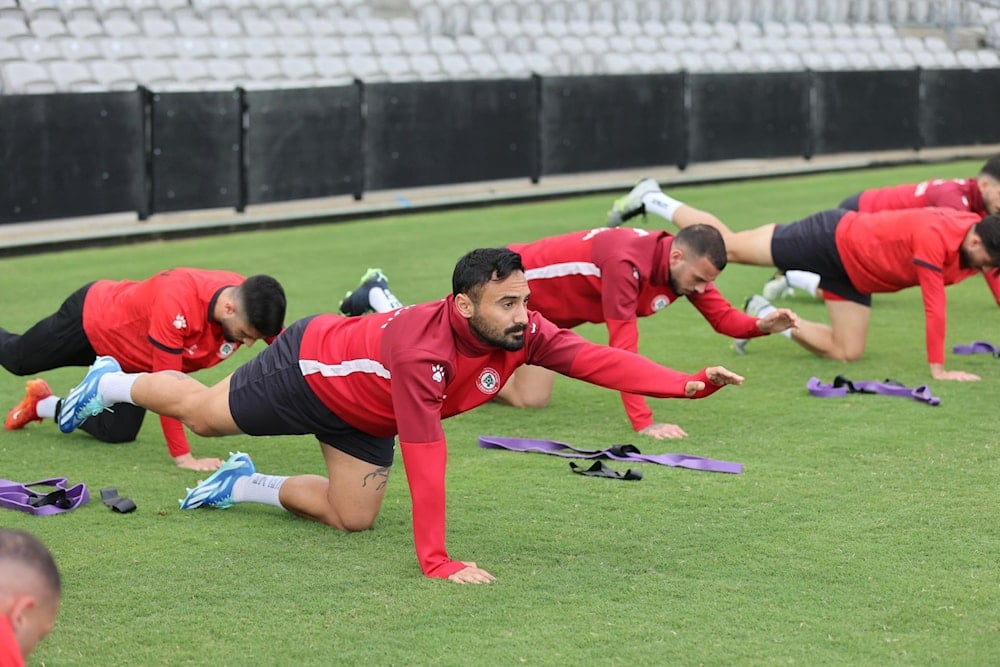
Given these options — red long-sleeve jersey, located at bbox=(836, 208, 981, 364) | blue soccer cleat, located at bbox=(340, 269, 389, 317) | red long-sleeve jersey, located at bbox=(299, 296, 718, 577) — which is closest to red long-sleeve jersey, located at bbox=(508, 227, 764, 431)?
blue soccer cleat, located at bbox=(340, 269, 389, 317)

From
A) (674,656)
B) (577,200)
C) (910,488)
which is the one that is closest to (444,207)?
(577,200)

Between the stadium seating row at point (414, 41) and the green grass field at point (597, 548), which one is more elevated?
the stadium seating row at point (414, 41)

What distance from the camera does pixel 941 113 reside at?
21984 millimetres

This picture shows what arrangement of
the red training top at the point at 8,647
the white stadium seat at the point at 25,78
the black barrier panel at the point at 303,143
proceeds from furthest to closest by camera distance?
the black barrier panel at the point at 303,143, the white stadium seat at the point at 25,78, the red training top at the point at 8,647

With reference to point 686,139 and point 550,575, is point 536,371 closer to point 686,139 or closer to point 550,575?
point 550,575

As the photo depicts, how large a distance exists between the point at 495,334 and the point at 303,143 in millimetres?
11463

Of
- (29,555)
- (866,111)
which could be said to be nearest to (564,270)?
(29,555)

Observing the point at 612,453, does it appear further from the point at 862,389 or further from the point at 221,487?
the point at 862,389

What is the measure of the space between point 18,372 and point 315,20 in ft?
42.5

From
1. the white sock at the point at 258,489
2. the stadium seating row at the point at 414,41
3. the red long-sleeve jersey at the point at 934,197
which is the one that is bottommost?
the white sock at the point at 258,489

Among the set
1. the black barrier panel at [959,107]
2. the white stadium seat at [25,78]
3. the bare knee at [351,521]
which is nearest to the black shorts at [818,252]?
the bare knee at [351,521]

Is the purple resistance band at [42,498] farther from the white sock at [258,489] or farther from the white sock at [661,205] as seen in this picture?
the white sock at [661,205]

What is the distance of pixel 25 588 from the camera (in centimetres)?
303

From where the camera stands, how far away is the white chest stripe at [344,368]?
5.13 meters
